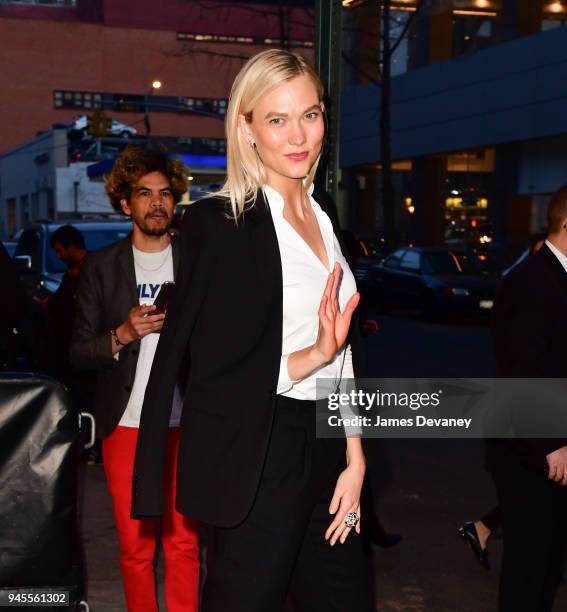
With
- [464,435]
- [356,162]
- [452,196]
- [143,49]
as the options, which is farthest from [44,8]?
[464,435]

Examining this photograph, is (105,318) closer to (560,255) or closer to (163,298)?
(163,298)

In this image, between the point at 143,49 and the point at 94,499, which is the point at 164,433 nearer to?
the point at 94,499

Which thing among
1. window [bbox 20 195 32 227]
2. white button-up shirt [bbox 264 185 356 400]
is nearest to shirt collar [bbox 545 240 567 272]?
white button-up shirt [bbox 264 185 356 400]

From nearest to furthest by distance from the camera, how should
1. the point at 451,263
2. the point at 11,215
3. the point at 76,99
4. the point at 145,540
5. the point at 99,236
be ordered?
the point at 145,540 < the point at 99,236 < the point at 451,263 < the point at 76,99 < the point at 11,215

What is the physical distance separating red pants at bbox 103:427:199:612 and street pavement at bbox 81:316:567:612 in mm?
939

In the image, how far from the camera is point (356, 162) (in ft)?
148

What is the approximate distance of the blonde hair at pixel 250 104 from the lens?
2699mm

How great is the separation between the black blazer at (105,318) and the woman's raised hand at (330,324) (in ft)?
5.80

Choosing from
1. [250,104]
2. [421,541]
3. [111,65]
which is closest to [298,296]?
[250,104]

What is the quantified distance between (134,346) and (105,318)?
0.87 feet

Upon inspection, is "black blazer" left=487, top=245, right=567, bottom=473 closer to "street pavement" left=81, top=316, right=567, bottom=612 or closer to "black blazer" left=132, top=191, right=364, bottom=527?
"black blazer" left=132, top=191, right=364, bottom=527

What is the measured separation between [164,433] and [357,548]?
25.0 inches

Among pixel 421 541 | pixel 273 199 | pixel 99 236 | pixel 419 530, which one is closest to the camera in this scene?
pixel 273 199

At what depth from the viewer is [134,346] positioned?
13.8 ft
